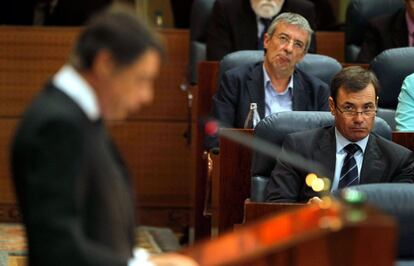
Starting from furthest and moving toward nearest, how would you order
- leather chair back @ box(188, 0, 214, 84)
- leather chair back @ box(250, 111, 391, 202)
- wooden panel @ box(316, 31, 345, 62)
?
wooden panel @ box(316, 31, 345, 62), leather chair back @ box(188, 0, 214, 84), leather chair back @ box(250, 111, 391, 202)

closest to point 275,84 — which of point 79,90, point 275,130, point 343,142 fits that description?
point 275,130

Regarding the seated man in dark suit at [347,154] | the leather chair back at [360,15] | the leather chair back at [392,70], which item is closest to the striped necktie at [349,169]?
the seated man in dark suit at [347,154]

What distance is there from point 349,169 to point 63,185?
2479mm

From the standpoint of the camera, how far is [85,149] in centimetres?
241

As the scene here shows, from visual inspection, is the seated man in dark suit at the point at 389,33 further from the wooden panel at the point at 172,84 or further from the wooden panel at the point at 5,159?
the wooden panel at the point at 5,159

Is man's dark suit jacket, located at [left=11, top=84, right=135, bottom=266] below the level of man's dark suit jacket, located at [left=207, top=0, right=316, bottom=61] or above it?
below

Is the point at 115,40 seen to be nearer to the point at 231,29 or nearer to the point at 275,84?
the point at 275,84

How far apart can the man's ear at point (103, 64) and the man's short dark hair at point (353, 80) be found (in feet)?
8.20

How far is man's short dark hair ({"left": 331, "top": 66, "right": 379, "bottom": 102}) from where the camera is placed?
4.82m

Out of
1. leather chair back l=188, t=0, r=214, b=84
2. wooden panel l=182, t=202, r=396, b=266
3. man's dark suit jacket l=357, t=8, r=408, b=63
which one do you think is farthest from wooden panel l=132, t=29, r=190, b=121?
wooden panel l=182, t=202, r=396, b=266

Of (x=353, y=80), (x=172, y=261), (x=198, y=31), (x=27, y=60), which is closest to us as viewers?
(x=172, y=261)

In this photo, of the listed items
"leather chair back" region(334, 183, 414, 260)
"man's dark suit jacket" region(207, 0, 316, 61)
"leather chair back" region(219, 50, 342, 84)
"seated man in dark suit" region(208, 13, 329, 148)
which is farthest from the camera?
"man's dark suit jacket" region(207, 0, 316, 61)

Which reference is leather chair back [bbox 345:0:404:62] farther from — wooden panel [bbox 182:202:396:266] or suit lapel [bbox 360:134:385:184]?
wooden panel [bbox 182:202:396:266]

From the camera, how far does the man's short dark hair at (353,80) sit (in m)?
4.82
